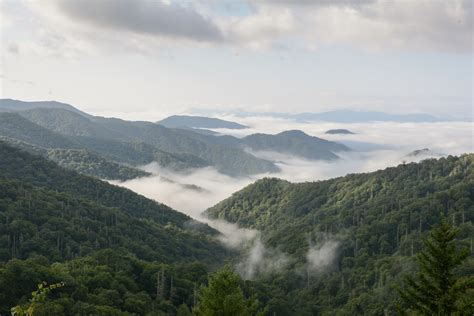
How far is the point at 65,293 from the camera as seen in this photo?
10212 centimetres

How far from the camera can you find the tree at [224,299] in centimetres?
4225

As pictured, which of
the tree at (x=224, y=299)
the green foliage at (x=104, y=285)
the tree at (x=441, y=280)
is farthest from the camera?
the green foliage at (x=104, y=285)

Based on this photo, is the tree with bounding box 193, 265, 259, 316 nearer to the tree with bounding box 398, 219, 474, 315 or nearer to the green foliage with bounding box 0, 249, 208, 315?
the tree with bounding box 398, 219, 474, 315

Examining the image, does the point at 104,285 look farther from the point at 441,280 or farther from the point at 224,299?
the point at 441,280

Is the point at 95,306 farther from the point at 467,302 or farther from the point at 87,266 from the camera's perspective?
the point at 467,302

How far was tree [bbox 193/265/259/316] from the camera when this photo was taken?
42.2 metres

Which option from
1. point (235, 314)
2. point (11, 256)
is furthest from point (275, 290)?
point (235, 314)

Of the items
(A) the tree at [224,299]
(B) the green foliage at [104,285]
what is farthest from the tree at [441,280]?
(B) the green foliage at [104,285]

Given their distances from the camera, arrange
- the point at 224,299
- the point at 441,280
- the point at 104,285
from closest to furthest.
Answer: the point at 441,280 < the point at 224,299 < the point at 104,285

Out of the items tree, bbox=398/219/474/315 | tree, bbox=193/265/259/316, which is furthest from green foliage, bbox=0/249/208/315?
tree, bbox=398/219/474/315

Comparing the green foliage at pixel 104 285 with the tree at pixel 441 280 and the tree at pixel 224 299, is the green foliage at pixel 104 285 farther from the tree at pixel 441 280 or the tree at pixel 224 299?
the tree at pixel 441 280

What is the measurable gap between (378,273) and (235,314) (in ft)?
560

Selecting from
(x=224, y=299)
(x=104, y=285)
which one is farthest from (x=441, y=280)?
(x=104, y=285)

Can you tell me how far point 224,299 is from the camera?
42938 mm
